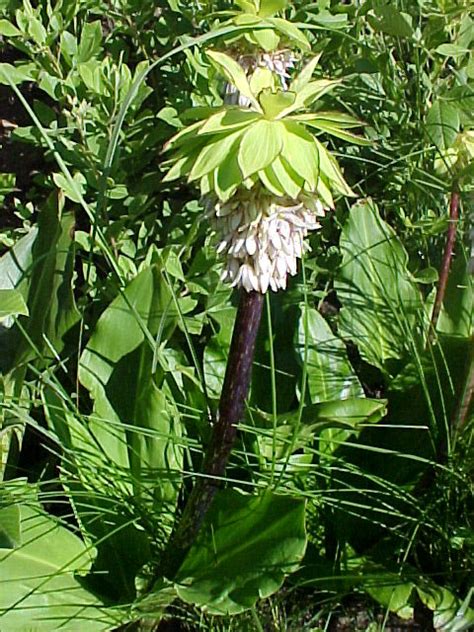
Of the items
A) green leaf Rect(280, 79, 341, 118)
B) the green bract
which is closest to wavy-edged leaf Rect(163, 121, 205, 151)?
the green bract

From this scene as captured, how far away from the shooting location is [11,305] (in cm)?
123

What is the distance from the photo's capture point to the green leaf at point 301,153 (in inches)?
34.0

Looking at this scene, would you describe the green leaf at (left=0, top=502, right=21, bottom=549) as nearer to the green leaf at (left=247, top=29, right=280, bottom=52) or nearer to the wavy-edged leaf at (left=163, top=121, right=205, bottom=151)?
the wavy-edged leaf at (left=163, top=121, right=205, bottom=151)

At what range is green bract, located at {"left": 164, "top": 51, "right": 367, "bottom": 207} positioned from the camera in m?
0.86

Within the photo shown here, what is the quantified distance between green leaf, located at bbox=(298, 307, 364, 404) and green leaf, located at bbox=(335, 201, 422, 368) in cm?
5

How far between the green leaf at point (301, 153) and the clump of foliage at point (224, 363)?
306 millimetres

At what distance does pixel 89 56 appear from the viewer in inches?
58.7

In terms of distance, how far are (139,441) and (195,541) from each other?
0.57 ft

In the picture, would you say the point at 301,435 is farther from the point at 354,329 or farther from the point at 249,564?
the point at 354,329

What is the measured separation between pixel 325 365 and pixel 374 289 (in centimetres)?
15

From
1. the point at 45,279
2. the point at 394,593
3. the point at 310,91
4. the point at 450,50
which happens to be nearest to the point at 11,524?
the point at 45,279

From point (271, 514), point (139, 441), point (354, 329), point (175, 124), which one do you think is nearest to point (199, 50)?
point (175, 124)

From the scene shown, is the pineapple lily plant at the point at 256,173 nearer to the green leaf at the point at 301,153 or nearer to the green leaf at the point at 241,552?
the green leaf at the point at 301,153

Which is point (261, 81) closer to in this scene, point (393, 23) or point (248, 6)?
point (248, 6)
